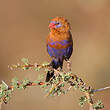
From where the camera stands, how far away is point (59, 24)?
4.93m

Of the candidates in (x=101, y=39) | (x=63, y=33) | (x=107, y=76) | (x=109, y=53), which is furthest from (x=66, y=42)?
(x=101, y=39)

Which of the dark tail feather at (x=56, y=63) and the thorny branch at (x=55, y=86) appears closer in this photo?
the thorny branch at (x=55, y=86)

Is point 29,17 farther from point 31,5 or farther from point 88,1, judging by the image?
point 88,1

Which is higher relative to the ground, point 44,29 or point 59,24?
point 44,29

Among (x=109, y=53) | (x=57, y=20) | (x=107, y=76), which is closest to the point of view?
(x=57, y=20)

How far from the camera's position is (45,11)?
9.86m

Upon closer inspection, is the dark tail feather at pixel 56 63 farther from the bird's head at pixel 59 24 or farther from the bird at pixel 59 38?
the bird's head at pixel 59 24

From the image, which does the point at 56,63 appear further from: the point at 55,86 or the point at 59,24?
the point at 55,86

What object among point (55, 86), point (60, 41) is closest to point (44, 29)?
point (60, 41)

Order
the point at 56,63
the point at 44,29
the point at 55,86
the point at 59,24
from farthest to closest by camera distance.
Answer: the point at 44,29 → the point at 56,63 → the point at 59,24 → the point at 55,86

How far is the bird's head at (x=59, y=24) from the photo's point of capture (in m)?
4.91

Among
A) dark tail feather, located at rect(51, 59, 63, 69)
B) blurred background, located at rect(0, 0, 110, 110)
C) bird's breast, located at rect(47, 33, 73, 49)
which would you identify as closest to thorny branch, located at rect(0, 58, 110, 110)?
bird's breast, located at rect(47, 33, 73, 49)

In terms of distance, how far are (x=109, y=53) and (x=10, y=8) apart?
299cm

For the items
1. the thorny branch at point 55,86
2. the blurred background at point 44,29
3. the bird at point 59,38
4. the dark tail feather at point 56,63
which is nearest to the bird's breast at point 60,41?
the bird at point 59,38
